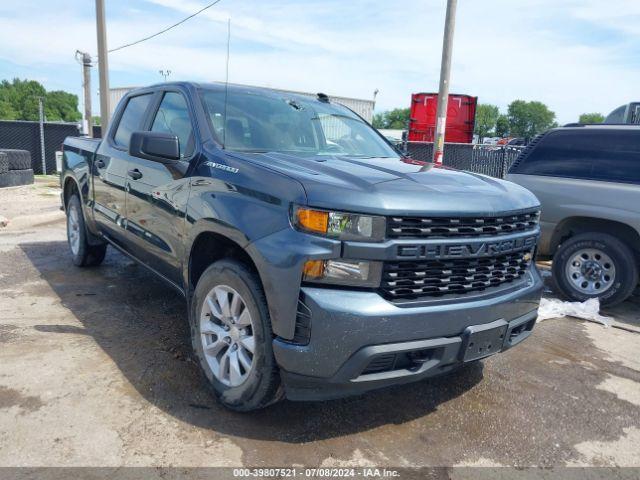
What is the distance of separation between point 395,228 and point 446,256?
0.33 m

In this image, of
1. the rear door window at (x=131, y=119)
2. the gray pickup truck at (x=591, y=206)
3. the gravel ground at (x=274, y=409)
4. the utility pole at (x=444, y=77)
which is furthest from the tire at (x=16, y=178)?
the gray pickup truck at (x=591, y=206)

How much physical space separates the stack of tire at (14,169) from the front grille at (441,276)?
10667 millimetres

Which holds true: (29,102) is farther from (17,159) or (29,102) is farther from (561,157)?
(561,157)

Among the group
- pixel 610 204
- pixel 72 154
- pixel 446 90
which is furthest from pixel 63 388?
pixel 446 90

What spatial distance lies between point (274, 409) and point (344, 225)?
1258mm

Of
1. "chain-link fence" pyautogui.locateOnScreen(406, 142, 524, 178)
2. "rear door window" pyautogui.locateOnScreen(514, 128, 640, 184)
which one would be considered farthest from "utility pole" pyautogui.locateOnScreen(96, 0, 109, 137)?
"rear door window" pyautogui.locateOnScreen(514, 128, 640, 184)

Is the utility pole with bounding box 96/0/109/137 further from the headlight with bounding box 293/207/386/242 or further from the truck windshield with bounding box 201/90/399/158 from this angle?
the headlight with bounding box 293/207/386/242

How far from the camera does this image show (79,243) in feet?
19.2

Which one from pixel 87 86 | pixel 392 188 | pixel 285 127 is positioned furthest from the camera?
pixel 87 86

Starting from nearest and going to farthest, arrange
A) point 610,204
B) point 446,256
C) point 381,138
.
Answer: point 446,256
point 381,138
point 610,204

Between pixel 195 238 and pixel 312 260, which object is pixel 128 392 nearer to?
pixel 195 238

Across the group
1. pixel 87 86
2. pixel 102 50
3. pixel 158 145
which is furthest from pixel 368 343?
pixel 87 86

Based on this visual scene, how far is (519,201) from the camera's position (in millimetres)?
3111

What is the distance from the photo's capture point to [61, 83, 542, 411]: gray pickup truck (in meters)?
2.48
